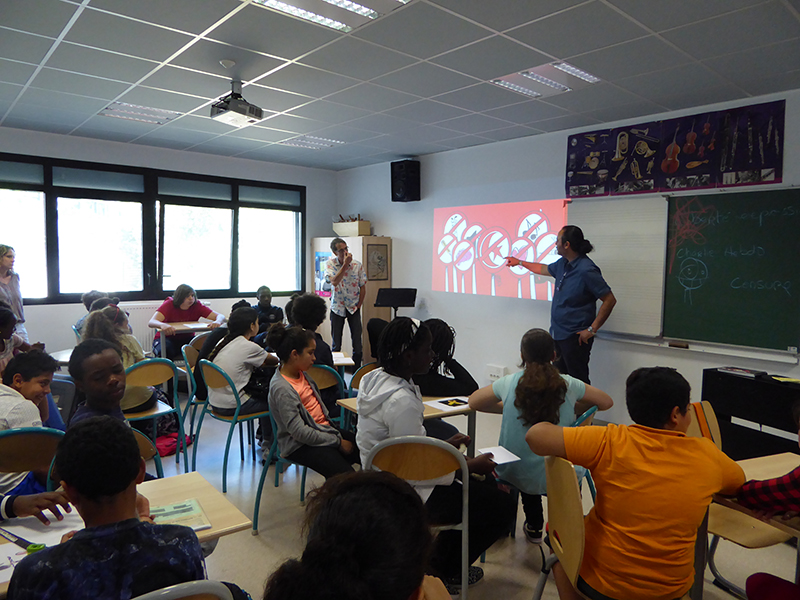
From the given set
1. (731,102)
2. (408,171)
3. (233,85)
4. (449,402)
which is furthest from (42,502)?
(408,171)

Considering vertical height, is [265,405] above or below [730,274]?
below

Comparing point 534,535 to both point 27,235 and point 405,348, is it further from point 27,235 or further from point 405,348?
point 27,235

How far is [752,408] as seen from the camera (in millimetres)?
3326

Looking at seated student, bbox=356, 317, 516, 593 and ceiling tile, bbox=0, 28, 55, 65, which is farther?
ceiling tile, bbox=0, 28, 55, 65

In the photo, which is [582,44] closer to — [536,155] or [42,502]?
[536,155]

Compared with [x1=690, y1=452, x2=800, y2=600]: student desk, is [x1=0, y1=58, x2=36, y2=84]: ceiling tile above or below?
above

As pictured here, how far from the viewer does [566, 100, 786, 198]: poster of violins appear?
386 centimetres

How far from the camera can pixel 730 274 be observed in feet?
13.3

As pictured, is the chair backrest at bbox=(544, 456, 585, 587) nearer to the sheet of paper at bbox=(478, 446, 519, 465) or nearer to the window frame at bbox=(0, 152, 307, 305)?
the sheet of paper at bbox=(478, 446, 519, 465)

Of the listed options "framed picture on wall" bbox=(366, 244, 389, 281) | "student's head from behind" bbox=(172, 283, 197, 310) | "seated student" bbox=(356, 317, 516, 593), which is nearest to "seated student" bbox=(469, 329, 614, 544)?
"seated student" bbox=(356, 317, 516, 593)

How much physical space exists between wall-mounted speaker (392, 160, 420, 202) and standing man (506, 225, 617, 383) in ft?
8.22

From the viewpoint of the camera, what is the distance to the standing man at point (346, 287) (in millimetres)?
6441

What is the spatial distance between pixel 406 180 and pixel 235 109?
3.09m

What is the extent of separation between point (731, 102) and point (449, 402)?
3.36 metres
